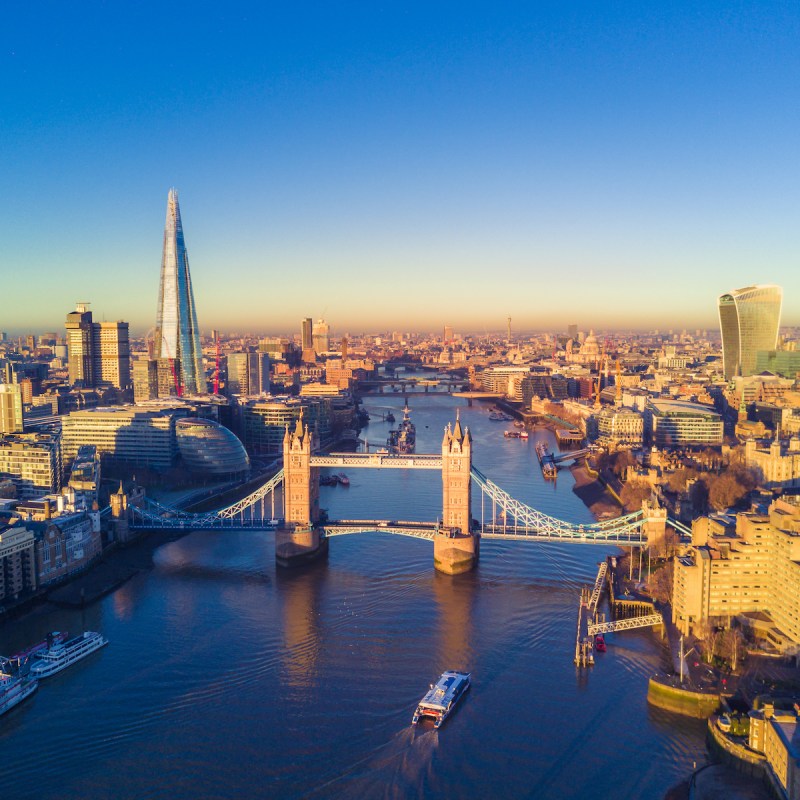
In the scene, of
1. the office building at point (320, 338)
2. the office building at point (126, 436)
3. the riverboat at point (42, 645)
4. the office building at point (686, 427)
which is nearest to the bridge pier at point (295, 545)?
the riverboat at point (42, 645)

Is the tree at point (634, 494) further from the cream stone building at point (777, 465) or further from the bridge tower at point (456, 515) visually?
the bridge tower at point (456, 515)

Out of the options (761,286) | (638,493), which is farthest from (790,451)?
(761,286)

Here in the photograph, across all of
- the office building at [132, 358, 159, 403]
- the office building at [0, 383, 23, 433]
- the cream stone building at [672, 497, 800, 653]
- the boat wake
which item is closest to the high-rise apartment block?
the office building at [132, 358, 159, 403]

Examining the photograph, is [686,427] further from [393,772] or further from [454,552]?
[393,772]


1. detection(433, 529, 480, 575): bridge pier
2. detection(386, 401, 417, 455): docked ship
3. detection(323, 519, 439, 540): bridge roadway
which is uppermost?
detection(386, 401, 417, 455): docked ship

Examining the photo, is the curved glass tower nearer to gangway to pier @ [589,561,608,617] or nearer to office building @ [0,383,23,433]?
office building @ [0,383,23,433]

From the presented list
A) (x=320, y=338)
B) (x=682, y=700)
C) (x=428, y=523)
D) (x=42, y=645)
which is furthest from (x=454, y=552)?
(x=320, y=338)

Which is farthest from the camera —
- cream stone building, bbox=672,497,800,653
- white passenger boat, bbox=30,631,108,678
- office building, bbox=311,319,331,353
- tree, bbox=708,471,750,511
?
office building, bbox=311,319,331,353
